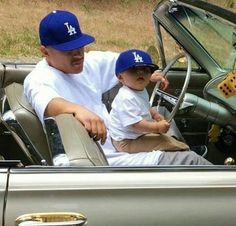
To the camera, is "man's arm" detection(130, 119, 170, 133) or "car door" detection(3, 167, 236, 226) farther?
"man's arm" detection(130, 119, 170, 133)

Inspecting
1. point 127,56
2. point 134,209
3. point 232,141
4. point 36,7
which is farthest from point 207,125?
point 36,7

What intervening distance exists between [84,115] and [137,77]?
0.63 meters

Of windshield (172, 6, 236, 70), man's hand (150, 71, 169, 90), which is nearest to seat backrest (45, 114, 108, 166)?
man's hand (150, 71, 169, 90)

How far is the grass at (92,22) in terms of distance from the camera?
10414 mm

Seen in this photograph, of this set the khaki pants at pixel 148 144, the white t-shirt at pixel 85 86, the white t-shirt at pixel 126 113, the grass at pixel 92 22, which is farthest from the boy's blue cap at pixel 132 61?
the grass at pixel 92 22

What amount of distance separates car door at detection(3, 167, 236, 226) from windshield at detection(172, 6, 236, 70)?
141cm

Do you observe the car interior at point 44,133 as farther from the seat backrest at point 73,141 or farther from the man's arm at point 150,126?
the man's arm at point 150,126

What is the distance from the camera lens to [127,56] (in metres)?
3.23

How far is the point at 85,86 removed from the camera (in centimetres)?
332

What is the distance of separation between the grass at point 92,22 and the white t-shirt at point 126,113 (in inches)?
240

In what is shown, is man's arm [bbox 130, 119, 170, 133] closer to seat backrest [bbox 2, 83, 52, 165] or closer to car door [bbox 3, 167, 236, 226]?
seat backrest [bbox 2, 83, 52, 165]

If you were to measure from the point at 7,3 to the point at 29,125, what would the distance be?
11.8 meters

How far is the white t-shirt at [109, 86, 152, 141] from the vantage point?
3193mm

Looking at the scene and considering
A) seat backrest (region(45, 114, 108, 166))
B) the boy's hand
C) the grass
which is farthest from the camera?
the grass
